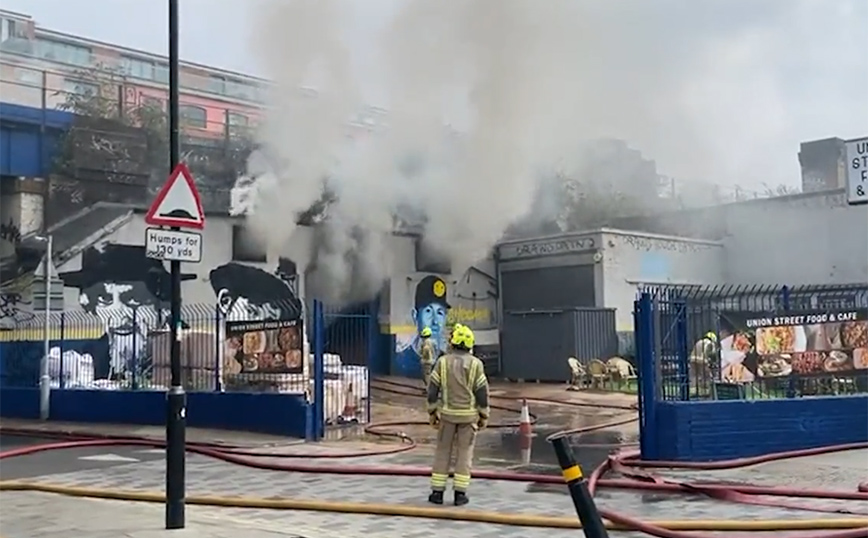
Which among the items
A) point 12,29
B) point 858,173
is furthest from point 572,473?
point 12,29

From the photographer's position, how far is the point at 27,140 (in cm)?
2734

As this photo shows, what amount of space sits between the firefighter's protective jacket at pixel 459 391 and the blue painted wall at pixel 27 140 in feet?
71.0

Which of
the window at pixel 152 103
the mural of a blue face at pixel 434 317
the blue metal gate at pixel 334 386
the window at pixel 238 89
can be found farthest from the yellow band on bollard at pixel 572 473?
the window at pixel 238 89

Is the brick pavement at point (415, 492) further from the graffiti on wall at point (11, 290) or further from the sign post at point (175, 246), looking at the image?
the graffiti on wall at point (11, 290)

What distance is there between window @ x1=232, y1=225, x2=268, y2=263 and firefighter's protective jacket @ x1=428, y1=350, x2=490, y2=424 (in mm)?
19501

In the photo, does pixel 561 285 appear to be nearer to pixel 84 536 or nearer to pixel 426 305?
pixel 426 305

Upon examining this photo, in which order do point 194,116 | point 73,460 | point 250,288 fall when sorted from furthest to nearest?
point 194,116
point 250,288
point 73,460

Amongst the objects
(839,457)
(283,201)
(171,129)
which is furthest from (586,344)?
(171,129)

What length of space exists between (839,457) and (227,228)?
19831 millimetres

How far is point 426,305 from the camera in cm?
3105

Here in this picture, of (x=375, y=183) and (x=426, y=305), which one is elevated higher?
(x=375, y=183)

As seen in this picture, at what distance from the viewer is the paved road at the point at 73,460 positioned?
37.7 feet

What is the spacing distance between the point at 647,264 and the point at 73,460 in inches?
930

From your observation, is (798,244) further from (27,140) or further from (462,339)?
(462,339)
